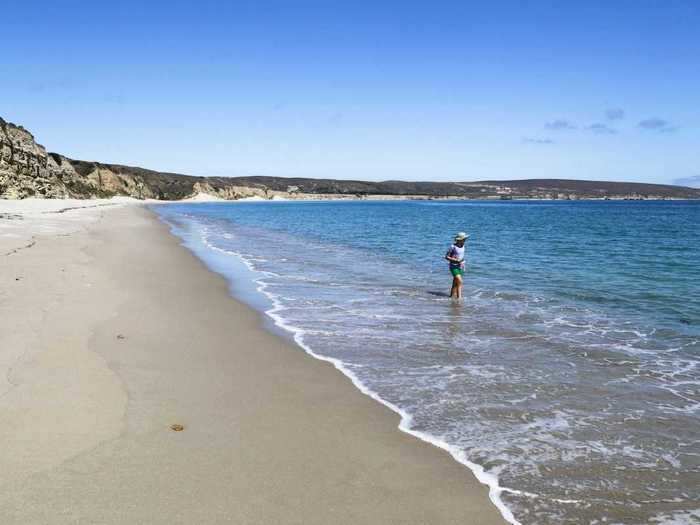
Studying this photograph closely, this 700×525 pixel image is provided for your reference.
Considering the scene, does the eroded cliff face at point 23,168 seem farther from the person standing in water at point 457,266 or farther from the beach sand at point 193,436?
the beach sand at point 193,436

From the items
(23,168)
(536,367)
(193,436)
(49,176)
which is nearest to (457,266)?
(536,367)

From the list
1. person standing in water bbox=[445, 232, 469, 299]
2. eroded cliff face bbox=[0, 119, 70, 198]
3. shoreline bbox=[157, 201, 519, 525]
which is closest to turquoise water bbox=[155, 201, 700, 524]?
shoreline bbox=[157, 201, 519, 525]

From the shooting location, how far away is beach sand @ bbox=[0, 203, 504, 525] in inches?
167

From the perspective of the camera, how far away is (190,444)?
17.3 ft

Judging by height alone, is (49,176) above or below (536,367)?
above

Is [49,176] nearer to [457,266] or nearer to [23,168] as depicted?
[23,168]

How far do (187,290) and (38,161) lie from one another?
73.5 m

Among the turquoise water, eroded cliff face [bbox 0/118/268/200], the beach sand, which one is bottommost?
the turquoise water

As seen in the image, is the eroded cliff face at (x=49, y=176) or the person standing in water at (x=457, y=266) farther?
the eroded cliff face at (x=49, y=176)

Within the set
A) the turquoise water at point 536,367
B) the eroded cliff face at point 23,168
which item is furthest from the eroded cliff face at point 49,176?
the turquoise water at point 536,367

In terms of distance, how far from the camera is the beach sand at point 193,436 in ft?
13.9

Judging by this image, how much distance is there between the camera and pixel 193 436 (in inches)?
216

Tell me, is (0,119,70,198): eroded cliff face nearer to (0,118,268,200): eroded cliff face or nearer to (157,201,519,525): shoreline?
(0,118,268,200): eroded cliff face

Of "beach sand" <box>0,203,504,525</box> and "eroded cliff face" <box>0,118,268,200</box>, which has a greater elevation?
"eroded cliff face" <box>0,118,268,200</box>
